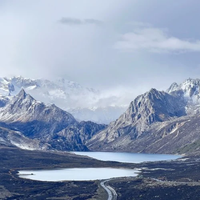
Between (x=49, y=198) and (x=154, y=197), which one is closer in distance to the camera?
(x=154, y=197)

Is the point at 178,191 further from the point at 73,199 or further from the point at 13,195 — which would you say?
the point at 13,195

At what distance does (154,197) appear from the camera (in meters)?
167

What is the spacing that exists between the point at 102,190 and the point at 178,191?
3471 centimetres

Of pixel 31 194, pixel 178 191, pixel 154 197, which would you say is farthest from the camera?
pixel 31 194

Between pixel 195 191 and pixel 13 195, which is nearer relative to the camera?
pixel 195 191

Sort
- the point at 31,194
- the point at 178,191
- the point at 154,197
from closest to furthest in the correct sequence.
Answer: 1. the point at 154,197
2. the point at 178,191
3. the point at 31,194

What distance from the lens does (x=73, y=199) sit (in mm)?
176500

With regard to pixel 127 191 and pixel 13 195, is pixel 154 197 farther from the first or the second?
pixel 13 195

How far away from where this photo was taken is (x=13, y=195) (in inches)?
7426

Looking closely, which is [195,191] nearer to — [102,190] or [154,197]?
[154,197]

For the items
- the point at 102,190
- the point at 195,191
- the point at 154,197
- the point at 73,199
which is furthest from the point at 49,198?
the point at 195,191

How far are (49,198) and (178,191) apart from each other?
4942 centimetres

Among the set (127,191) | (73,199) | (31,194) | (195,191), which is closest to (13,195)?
(31,194)

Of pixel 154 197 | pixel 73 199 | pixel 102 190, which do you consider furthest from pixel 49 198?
pixel 154 197
